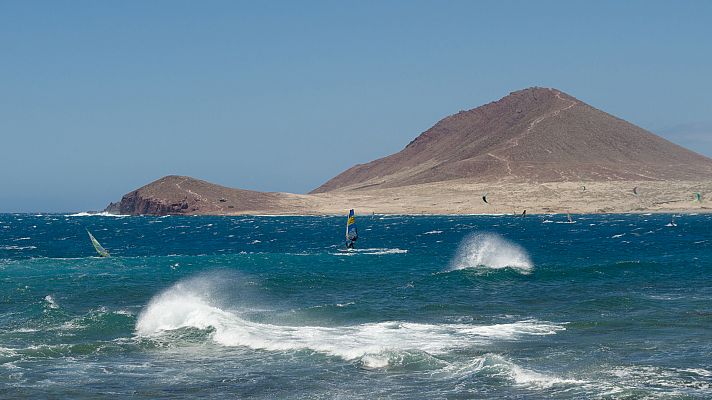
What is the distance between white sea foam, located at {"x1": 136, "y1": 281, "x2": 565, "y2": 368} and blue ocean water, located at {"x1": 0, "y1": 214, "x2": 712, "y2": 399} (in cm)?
10

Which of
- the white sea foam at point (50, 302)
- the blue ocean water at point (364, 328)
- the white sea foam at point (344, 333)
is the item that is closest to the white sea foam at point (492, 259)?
the blue ocean water at point (364, 328)

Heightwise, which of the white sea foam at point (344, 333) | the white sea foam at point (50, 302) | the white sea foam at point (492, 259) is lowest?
the white sea foam at point (344, 333)

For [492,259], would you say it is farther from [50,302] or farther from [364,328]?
[50,302]

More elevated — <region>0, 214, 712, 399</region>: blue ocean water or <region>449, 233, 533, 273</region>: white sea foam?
<region>449, 233, 533, 273</region>: white sea foam

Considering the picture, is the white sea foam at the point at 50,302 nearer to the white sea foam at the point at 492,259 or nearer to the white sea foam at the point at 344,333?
the white sea foam at the point at 344,333

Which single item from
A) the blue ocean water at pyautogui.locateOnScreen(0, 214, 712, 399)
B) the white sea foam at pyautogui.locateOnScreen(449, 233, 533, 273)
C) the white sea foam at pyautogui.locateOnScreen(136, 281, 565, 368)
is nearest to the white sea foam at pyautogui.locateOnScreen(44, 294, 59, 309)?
the blue ocean water at pyautogui.locateOnScreen(0, 214, 712, 399)

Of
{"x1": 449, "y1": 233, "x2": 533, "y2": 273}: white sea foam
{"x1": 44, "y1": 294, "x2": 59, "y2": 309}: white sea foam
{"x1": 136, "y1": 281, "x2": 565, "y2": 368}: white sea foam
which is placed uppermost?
{"x1": 449, "y1": 233, "x2": 533, "y2": 273}: white sea foam

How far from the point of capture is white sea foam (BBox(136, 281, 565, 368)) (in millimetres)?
28475

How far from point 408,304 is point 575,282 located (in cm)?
1225

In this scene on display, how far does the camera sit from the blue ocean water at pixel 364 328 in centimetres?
2353

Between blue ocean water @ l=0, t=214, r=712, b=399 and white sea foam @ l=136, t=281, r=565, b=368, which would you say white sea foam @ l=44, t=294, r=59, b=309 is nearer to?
blue ocean water @ l=0, t=214, r=712, b=399

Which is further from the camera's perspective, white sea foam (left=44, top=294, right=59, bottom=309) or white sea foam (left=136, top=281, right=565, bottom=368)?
white sea foam (left=44, top=294, right=59, bottom=309)

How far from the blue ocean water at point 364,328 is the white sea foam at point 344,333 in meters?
0.10

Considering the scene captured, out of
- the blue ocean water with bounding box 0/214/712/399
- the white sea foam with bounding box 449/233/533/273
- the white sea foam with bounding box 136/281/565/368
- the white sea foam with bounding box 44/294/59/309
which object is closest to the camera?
the blue ocean water with bounding box 0/214/712/399
